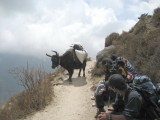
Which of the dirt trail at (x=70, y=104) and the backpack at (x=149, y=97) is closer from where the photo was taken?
the backpack at (x=149, y=97)

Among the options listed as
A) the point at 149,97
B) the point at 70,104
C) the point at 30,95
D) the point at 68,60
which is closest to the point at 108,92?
the point at 149,97

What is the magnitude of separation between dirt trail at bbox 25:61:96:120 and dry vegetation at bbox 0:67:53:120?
1.28 ft

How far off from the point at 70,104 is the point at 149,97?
24.3 feet

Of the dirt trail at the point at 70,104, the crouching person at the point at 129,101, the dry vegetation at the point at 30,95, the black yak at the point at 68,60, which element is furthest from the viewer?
the black yak at the point at 68,60

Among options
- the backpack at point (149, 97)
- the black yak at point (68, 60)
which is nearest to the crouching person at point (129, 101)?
the backpack at point (149, 97)

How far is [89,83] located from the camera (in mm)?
15633

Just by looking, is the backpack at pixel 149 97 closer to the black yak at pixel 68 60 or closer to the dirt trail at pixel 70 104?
the dirt trail at pixel 70 104

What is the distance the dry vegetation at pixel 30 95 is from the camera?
36.4ft

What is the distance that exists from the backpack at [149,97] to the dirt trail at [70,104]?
4665mm

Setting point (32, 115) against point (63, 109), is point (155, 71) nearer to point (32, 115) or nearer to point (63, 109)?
point (63, 109)

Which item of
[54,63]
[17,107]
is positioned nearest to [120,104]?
[17,107]

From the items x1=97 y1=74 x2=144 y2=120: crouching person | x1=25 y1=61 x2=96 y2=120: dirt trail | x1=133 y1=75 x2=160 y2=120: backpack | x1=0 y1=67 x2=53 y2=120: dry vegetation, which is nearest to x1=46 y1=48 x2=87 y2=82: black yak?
x1=25 y1=61 x2=96 y2=120: dirt trail

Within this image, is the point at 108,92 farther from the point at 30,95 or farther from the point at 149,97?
the point at 30,95

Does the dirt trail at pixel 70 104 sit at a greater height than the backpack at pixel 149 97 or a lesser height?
lesser
